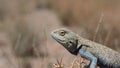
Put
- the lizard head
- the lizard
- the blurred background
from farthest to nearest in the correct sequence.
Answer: the blurred background
the lizard head
the lizard

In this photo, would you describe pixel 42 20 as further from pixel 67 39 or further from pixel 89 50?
pixel 89 50

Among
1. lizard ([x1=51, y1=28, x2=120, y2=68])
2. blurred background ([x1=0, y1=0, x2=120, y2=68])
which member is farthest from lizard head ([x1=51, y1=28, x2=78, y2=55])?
blurred background ([x1=0, y1=0, x2=120, y2=68])

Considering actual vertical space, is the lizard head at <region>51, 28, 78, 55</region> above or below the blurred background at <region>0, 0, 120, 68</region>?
above

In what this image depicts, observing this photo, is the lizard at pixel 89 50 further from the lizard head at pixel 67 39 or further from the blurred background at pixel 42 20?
the blurred background at pixel 42 20

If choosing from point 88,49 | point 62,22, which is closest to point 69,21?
point 62,22

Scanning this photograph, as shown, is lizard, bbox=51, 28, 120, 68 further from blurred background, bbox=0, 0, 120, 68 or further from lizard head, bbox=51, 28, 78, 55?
blurred background, bbox=0, 0, 120, 68

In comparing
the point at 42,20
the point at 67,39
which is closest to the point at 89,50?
the point at 67,39

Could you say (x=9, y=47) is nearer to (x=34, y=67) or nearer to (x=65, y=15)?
(x=34, y=67)

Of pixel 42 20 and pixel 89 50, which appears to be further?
pixel 42 20
